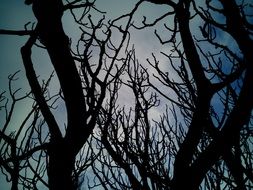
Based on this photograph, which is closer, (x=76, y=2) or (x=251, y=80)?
(x=251, y=80)

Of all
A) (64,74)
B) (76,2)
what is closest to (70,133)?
(64,74)

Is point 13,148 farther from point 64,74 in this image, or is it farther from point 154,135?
point 154,135

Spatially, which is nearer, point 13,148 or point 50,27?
point 50,27

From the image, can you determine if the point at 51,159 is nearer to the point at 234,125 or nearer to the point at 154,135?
the point at 234,125

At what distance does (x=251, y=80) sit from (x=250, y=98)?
11 centimetres

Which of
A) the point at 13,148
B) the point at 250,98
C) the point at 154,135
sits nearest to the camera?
the point at 250,98

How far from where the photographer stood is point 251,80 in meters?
1.62

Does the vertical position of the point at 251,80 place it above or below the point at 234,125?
above

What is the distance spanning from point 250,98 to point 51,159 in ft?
4.46

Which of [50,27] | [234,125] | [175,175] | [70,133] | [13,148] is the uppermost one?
[50,27]

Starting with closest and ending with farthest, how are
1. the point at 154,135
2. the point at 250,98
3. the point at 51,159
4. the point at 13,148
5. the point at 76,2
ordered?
the point at 250,98 < the point at 51,159 < the point at 76,2 < the point at 13,148 < the point at 154,135

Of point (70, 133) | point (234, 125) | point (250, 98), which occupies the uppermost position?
point (70, 133)

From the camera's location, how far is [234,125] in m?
1.63

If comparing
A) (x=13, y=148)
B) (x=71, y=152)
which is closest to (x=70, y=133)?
(x=71, y=152)
